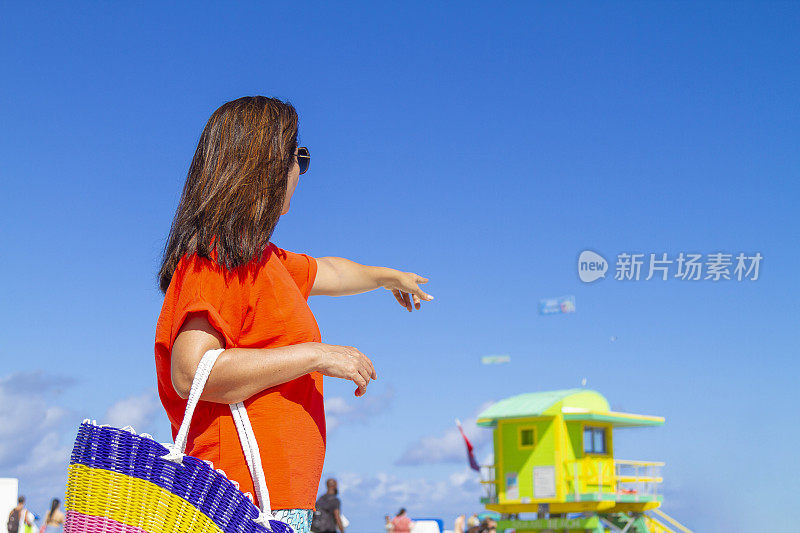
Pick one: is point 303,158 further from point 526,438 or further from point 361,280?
point 526,438

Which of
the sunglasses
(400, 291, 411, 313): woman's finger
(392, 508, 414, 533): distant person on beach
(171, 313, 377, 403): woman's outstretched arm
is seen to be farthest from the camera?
(392, 508, 414, 533): distant person on beach

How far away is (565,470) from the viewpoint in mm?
19109

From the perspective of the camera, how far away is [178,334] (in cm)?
184

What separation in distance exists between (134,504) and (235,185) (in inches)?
28.5

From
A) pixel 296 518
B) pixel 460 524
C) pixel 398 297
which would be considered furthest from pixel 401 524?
pixel 296 518

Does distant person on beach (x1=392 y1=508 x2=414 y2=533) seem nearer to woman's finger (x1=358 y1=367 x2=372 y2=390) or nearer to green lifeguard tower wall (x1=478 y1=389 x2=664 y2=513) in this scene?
green lifeguard tower wall (x1=478 y1=389 x2=664 y2=513)

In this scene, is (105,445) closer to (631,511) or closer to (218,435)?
(218,435)

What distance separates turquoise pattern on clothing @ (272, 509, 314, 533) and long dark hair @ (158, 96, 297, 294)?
55cm

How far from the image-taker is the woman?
1.83 metres

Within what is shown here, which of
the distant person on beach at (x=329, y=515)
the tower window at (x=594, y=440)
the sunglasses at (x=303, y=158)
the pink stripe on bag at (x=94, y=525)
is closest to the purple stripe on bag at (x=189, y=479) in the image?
the pink stripe on bag at (x=94, y=525)

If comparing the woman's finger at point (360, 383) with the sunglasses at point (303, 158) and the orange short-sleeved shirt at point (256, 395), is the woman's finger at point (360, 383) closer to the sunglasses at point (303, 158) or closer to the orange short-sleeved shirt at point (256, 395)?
the orange short-sleeved shirt at point (256, 395)

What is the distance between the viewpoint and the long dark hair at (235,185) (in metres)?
1.92

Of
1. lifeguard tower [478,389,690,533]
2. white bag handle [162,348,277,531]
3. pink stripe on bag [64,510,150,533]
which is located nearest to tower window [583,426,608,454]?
lifeguard tower [478,389,690,533]

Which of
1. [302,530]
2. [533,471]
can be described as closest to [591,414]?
[533,471]
